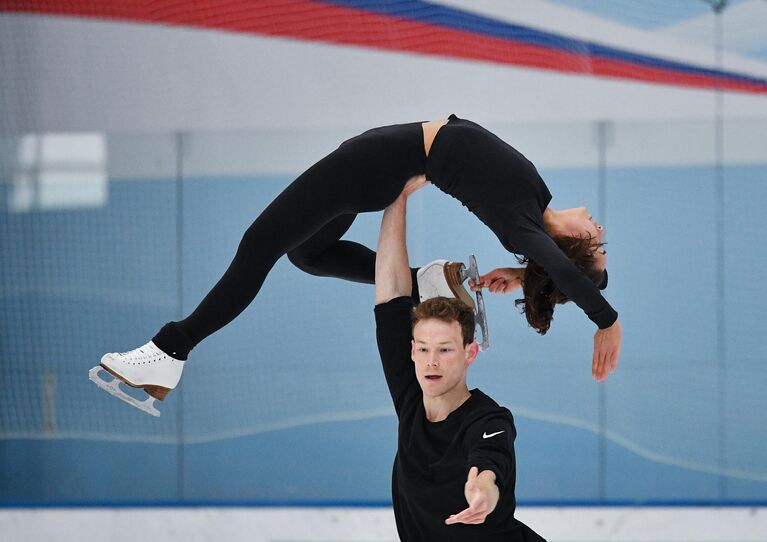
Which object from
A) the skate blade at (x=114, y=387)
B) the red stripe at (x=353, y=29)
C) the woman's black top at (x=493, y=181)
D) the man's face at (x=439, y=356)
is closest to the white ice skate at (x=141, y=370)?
the skate blade at (x=114, y=387)

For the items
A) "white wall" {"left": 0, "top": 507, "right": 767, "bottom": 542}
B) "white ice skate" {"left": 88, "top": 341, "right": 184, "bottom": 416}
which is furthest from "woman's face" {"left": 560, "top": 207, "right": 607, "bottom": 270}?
"white wall" {"left": 0, "top": 507, "right": 767, "bottom": 542}

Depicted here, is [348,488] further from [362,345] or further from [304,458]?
[362,345]

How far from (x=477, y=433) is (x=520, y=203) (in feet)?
2.36

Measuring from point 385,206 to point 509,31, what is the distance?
2434mm

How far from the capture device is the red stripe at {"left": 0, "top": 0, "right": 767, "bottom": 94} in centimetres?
506

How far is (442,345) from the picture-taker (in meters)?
2.64

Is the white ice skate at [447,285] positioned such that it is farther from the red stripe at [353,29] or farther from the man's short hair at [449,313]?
the red stripe at [353,29]

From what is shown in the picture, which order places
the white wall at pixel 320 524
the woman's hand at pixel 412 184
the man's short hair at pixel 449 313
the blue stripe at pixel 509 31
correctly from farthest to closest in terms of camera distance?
the blue stripe at pixel 509 31 → the white wall at pixel 320 524 → the woman's hand at pixel 412 184 → the man's short hair at pixel 449 313

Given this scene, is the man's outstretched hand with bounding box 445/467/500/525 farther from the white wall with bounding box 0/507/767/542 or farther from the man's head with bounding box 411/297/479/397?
the white wall with bounding box 0/507/767/542

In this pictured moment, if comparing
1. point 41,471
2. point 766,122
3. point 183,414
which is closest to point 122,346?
Result: point 183,414

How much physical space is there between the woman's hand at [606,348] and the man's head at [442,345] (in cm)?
34

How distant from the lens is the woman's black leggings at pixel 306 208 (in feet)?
9.55

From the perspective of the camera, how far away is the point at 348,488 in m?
5.19

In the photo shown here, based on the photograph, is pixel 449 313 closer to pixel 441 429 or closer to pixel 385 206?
pixel 441 429
